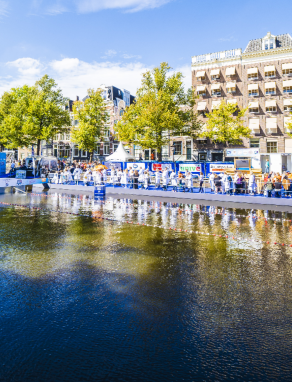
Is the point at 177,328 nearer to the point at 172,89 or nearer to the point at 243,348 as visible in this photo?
the point at 243,348

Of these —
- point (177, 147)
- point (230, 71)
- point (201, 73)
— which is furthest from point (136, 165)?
point (230, 71)

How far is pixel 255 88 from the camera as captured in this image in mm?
45094

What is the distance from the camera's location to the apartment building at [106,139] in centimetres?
5738

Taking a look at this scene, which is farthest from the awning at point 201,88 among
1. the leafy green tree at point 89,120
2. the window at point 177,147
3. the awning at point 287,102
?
the leafy green tree at point 89,120

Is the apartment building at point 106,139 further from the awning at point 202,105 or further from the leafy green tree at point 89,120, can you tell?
the awning at point 202,105

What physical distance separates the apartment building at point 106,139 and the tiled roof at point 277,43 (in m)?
23.0

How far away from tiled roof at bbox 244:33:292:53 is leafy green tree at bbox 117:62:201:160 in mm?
13187

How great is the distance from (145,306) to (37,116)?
4360 cm

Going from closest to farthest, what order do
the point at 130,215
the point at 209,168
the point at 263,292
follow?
the point at 263,292 → the point at 130,215 → the point at 209,168

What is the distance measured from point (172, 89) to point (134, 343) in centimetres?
3931

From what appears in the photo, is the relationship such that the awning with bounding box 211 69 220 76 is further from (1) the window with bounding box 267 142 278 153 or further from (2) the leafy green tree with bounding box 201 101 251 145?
(1) the window with bounding box 267 142 278 153

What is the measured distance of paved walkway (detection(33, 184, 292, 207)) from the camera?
18.8m

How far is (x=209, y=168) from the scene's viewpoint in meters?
26.9

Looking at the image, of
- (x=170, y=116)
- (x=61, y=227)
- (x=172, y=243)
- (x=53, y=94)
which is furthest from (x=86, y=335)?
(x=53, y=94)
